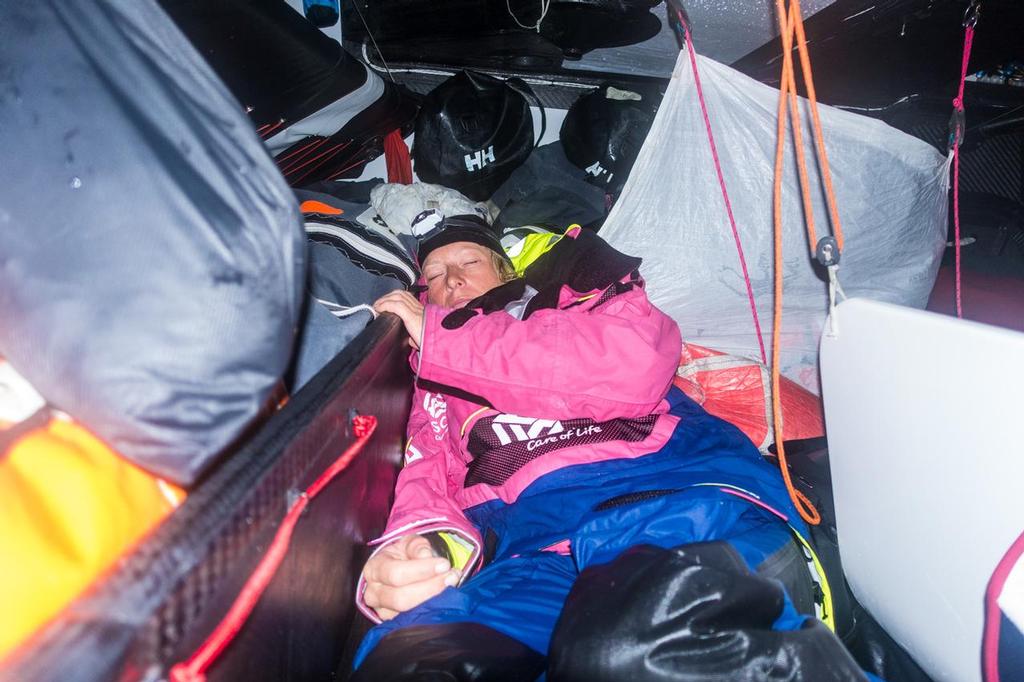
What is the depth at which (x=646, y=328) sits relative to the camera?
109 cm

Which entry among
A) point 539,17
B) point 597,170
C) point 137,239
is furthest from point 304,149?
point 137,239

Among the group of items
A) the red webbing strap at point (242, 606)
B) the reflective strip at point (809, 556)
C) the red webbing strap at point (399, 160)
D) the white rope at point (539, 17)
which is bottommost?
the reflective strip at point (809, 556)

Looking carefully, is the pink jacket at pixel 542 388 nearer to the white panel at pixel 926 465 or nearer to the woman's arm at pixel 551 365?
the woman's arm at pixel 551 365

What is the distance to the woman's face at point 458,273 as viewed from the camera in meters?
1.38

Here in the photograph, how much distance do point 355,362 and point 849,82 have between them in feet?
7.11

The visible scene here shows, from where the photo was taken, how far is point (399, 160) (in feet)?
7.11

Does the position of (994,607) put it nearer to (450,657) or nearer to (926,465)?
(926,465)

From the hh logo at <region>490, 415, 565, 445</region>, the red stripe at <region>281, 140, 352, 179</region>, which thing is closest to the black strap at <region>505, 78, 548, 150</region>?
the red stripe at <region>281, 140, 352, 179</region>

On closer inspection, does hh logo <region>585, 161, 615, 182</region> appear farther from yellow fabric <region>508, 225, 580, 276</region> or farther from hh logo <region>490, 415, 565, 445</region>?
hh logo <region>490, 415, 565, 445</region>

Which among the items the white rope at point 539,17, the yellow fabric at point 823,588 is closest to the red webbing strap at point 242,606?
the yellow fabric at point 823,588

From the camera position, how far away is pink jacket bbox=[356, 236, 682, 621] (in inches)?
40.0

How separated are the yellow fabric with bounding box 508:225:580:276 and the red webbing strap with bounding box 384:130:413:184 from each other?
77 cm

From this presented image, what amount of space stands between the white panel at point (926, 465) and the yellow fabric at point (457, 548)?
68 cm

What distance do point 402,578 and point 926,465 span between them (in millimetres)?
781
